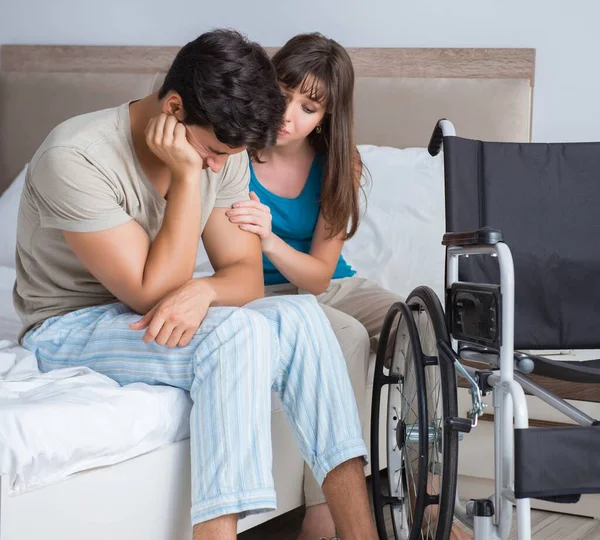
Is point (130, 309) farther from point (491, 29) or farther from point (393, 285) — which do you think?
point (491, 29)

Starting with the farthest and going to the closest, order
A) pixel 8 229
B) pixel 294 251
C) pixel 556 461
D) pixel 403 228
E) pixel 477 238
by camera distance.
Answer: pixel 8 229, pixel 403 228, pixel 294 251, pixel 477 238, pixel 556 461

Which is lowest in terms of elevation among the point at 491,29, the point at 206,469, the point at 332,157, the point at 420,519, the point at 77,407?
the point at 420,519

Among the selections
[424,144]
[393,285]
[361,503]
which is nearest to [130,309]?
[361,503]

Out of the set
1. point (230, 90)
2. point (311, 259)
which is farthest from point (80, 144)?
point (311, 259)

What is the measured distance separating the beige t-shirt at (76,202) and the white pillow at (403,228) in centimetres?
79

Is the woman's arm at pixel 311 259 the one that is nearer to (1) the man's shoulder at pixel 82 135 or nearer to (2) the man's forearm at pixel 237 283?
(2) the man's forearm at pixel 237 283

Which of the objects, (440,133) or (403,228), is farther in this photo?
(403,228)

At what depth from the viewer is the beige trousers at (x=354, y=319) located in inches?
66.8

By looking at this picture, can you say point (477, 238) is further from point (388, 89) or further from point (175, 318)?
point (388, 89)

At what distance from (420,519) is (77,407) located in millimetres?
593

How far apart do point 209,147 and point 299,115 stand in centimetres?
42

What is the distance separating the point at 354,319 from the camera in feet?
5.84

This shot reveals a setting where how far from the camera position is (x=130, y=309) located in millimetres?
1505

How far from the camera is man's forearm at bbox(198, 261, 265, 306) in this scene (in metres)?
1.48
